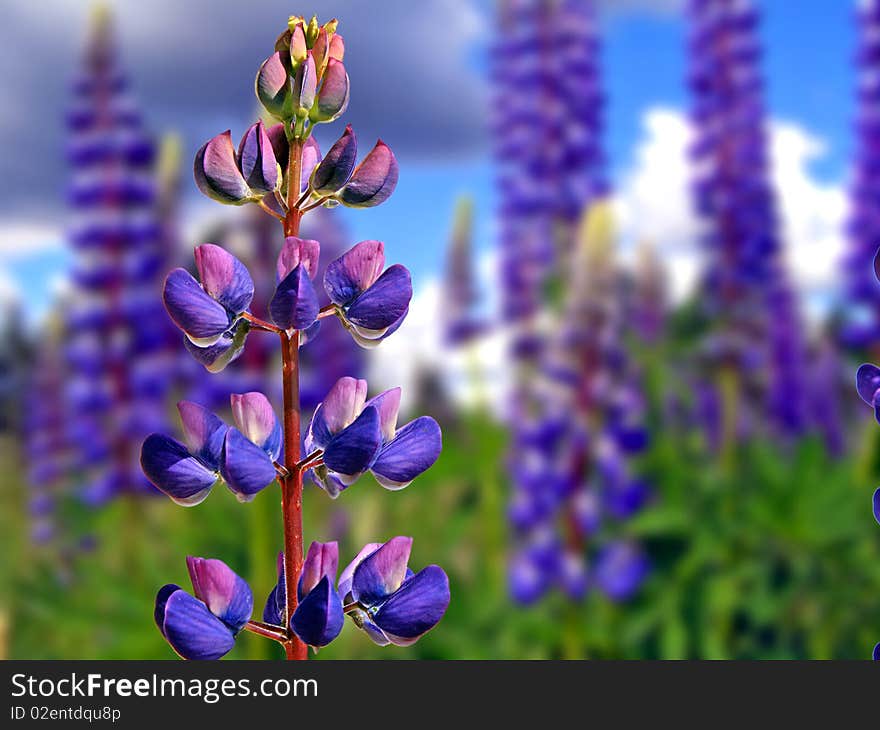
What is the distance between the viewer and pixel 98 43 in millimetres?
3420

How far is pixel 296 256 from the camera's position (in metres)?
0.74

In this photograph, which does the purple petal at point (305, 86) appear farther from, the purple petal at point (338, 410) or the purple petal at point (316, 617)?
the purple petal at point (316, 617)

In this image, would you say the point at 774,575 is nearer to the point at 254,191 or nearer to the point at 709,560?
the point at 709,560

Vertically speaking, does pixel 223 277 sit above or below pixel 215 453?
above

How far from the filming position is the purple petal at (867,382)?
0.81m

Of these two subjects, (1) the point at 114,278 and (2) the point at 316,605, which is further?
(1) the point at 114,278

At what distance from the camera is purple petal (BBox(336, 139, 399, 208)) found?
79 cm

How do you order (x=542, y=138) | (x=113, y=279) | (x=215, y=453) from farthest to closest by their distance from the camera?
(x=542, y=138) < (x=113, y=279) < (x=215, y=453)

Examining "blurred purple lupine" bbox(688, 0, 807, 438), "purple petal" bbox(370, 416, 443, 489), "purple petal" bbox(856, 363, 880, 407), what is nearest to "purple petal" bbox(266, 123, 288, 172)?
"purple petal" bbox(370, 416, 443, 489)

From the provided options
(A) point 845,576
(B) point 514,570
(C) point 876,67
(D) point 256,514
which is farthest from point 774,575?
(C) point 876,67

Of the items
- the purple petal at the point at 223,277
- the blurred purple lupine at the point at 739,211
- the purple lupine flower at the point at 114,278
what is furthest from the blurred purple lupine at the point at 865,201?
the purple petal at the point at 223,277

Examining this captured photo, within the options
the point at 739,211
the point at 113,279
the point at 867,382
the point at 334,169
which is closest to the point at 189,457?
the point at 334,169

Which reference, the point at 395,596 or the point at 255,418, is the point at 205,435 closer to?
the point at 255,418

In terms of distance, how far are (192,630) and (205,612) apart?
0.06ft
